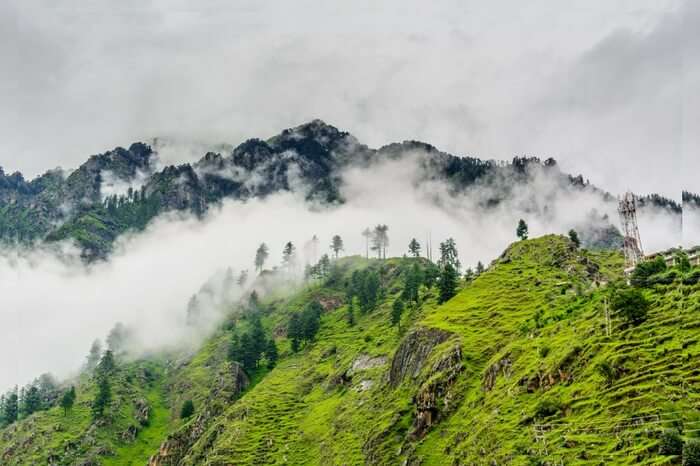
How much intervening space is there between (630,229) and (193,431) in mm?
112184

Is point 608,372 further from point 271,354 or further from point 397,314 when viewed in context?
point 271,354

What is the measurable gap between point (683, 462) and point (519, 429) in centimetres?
2887

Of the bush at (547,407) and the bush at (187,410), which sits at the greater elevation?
the bush at (547,407)

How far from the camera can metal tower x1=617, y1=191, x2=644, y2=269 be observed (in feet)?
316

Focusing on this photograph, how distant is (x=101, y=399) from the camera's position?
561 feet

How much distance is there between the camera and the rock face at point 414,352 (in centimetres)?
11212

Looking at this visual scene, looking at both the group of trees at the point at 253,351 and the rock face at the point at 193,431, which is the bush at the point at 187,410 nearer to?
the rock face at the point at 193,431

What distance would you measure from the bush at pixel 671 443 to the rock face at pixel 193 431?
119720mm

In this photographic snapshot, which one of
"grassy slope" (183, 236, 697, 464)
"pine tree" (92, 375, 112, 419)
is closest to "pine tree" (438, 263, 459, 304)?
"grassy slope" (183, 236, 697, 464)

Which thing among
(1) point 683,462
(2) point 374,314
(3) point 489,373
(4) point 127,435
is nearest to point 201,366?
(4) point 127,435

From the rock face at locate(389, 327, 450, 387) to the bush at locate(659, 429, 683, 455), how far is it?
64.2 m

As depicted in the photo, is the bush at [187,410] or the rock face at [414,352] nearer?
the rock face at [414,352]

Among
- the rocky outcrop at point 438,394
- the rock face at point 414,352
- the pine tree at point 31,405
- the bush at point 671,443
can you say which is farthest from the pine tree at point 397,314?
the pine tree at point 31,405

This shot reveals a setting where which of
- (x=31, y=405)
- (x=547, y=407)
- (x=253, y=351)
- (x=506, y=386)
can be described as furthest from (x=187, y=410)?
(x=547, y=407)
